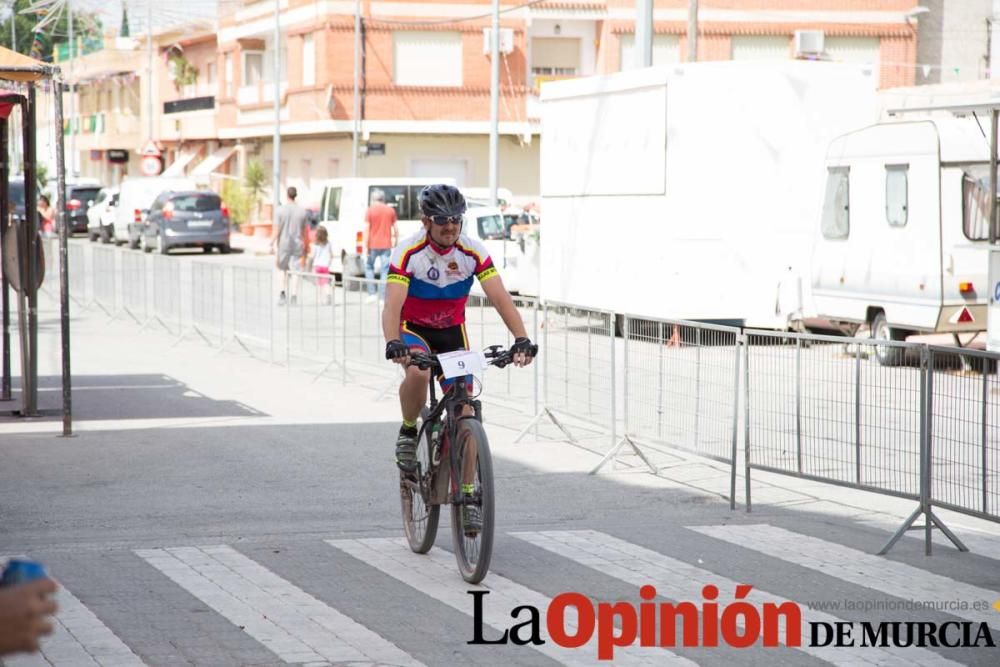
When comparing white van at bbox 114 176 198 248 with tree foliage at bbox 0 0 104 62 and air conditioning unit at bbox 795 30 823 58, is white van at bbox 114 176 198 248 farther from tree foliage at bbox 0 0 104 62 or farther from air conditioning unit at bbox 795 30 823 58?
air conditioning unit at bbox 795 30 823 58

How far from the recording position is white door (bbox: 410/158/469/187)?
171 feet

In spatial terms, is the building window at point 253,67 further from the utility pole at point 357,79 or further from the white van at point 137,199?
the white van at point 137,199

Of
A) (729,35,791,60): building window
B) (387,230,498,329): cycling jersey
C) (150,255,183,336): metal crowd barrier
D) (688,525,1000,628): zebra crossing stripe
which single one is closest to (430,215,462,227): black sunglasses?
(387,230,498,329): cycling jersey

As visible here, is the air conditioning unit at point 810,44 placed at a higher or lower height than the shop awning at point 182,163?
higher

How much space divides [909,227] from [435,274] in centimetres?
1192

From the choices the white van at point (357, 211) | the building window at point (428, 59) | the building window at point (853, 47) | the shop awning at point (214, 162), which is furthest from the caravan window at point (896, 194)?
the shop awning at point (214, 162)

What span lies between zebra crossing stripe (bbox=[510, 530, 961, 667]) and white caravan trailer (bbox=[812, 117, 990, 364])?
982cm

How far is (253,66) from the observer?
6016 centimetres

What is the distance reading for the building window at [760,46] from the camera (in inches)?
2101

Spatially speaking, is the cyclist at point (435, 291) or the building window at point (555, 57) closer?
the cyclist at point (435, 291)

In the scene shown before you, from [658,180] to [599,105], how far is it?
1854mm

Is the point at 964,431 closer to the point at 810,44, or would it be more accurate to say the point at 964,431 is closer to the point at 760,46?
the point at 810,44

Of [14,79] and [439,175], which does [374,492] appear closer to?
[14,79]

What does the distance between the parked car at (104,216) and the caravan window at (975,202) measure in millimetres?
38309
